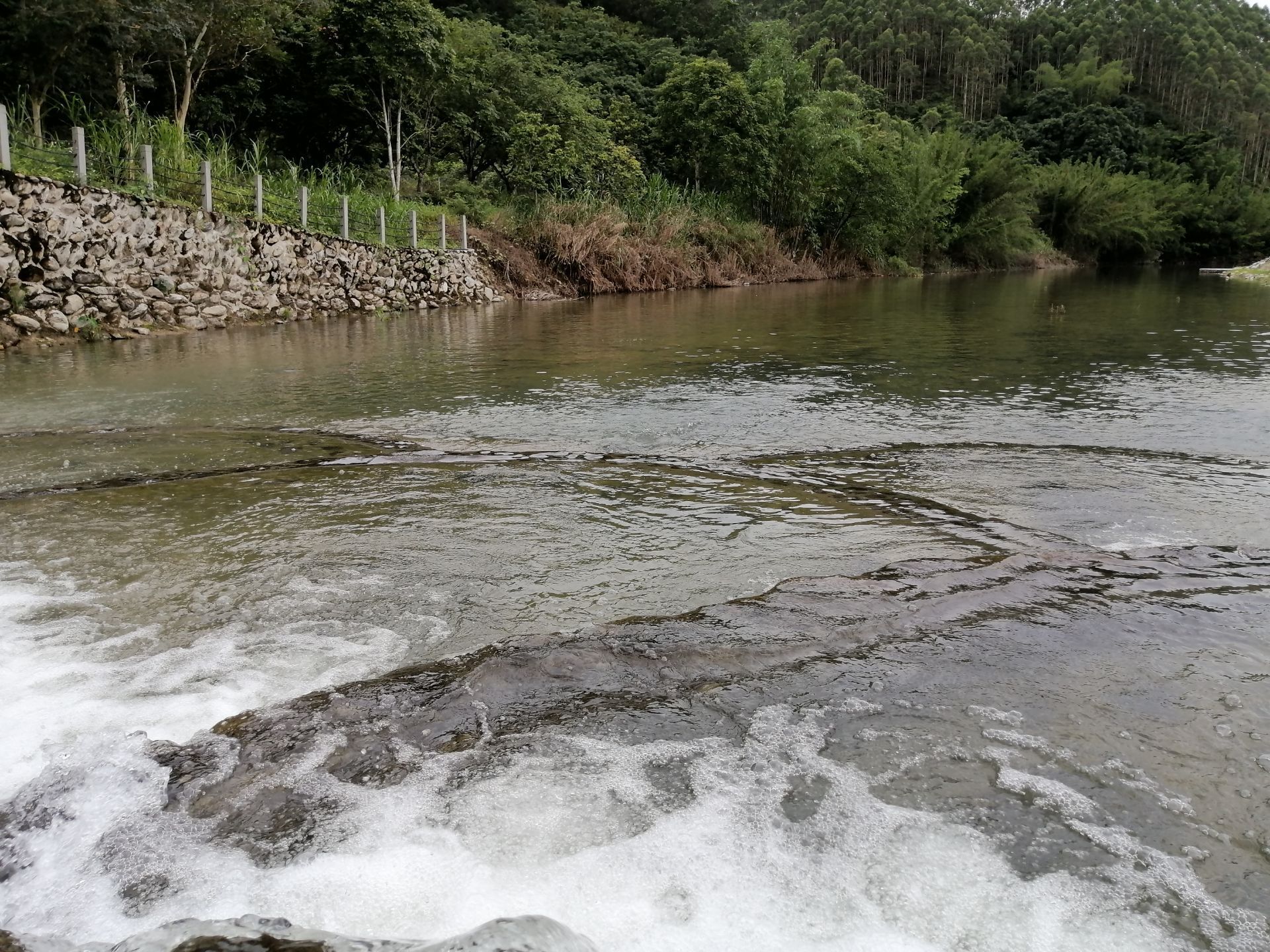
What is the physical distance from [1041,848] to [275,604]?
2411 mm

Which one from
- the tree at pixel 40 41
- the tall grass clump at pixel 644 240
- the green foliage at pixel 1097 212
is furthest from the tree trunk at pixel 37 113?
the green foliage at pixel 1097 212

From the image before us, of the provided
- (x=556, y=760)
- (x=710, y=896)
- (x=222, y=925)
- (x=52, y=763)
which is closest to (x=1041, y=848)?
(x=710, y=896)

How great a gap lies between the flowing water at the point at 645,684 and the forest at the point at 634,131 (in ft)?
38.2

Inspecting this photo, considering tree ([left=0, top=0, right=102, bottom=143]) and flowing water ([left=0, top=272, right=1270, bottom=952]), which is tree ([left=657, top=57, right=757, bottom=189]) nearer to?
tree ([left=0, top=0, right=102, bottom=143])

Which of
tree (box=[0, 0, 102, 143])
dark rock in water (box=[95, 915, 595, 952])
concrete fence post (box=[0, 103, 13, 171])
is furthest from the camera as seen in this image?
tree (box=[0, 0, 102, 143])

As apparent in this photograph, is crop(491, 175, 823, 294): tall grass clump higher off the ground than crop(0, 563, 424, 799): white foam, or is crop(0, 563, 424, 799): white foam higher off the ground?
crop(491, 175, 823, 294): tall grass clump

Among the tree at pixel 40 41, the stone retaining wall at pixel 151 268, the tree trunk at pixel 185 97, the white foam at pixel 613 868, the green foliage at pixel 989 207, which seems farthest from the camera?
the green foliage at pixel 989 207

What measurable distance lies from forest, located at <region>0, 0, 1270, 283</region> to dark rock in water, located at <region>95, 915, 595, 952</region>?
549 inches

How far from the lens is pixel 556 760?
83.6 inches

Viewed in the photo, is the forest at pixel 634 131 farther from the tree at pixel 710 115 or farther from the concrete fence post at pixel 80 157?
the concrete fence post at pixel 80 157

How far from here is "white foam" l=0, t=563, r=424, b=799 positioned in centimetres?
223

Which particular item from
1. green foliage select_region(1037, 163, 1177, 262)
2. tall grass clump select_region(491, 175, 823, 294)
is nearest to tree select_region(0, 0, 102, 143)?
tall grass clump select_region(491, 175, 823, 294)

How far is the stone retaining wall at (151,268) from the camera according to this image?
31.5 feet

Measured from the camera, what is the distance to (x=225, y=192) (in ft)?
43.3
